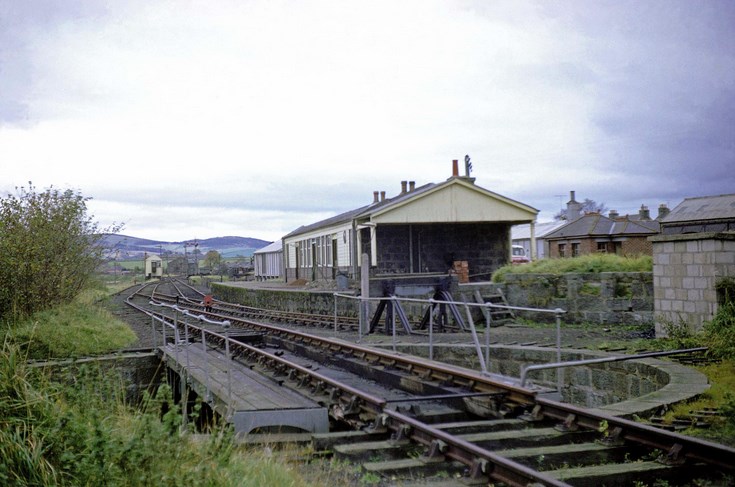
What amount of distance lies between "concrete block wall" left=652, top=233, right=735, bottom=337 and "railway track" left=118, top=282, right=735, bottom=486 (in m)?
4.68

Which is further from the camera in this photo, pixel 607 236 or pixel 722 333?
pixel 607 236

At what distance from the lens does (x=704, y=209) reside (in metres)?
Answer: 29.6

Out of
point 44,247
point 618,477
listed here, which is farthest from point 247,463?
point 44,247

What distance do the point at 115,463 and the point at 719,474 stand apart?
428 cm

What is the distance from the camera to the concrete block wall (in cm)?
1065

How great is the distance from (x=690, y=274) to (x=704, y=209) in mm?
20769

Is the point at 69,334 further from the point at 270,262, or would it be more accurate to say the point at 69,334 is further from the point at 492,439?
the point at 270,262

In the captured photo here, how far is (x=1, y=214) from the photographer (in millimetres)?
14891

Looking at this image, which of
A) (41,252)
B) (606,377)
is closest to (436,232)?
(41,252)

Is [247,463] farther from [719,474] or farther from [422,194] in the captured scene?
[422,194]

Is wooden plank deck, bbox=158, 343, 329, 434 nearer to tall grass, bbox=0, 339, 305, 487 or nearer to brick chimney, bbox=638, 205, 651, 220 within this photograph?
tall grass, bbox=0, 339, 305, 487

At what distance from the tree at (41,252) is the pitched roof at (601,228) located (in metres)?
26.5

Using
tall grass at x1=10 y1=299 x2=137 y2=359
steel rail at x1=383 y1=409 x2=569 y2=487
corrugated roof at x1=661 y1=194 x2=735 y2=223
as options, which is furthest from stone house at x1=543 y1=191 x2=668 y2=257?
steel rail at x1=383 y1=409 x2=569 y2=487

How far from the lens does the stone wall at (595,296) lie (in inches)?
608
